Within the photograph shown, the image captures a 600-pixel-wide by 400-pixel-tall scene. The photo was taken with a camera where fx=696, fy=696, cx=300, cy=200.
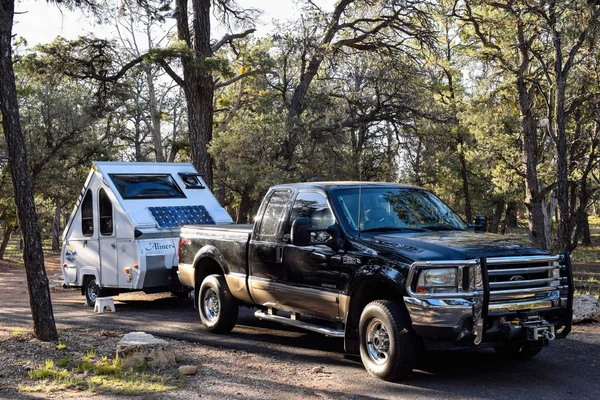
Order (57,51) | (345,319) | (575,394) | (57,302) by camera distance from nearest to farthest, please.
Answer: (575,394) < (345,319) < (57,302) < (57,51)

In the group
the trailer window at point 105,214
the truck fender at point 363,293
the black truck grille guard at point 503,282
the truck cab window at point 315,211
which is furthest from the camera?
the trailer window at point 105,214

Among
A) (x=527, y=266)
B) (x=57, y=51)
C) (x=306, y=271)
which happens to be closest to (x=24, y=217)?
(x=306, y=271)

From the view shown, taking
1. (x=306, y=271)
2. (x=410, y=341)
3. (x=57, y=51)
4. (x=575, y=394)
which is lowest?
(x=575, y=394)

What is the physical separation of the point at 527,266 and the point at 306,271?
247 cm

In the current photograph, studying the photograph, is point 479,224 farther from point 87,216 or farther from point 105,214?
point 87,216

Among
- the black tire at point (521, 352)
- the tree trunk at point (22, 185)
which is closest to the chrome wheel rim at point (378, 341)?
the black tire at point (521, 352)

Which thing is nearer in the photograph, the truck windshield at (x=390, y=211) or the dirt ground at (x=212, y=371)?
the dirt ground at (x=212, y=371)

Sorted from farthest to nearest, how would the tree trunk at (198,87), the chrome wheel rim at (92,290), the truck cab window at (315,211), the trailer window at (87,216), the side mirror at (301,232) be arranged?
the tree trunk at (198,87)
the chrome wheel rim at (92,290)
the trailer window at (87,216)
the truck cab window at (315,211)
the side mirror at (301,232)

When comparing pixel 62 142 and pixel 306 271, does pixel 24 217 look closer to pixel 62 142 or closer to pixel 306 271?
pixel 306 271

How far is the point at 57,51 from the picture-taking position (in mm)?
19047

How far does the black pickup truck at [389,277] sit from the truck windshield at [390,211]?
0.01m

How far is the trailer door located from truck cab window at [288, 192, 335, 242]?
206 inches

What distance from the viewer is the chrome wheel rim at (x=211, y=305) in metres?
9.83

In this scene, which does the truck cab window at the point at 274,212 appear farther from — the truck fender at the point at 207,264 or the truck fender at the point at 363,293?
the truck fender at the point at 363,293
